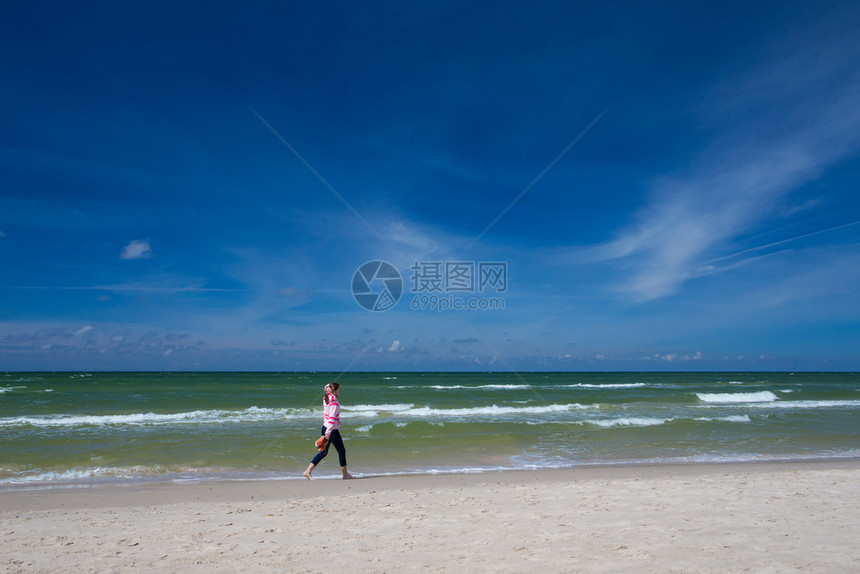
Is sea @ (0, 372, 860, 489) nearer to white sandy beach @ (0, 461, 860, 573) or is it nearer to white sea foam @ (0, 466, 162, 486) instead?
white sea foam @ (0, 466, 162, 486)

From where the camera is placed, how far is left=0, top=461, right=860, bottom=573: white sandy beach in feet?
15.3

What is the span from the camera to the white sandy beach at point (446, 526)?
468 cm

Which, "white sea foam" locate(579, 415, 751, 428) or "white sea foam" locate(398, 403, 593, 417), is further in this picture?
"white sea foam" locate(398, 403, 593, 417)

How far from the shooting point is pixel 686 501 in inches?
276

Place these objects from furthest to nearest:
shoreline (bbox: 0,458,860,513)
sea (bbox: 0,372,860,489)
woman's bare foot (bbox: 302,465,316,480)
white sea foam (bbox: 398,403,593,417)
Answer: white sea foam (bbox: 398,403,593,417), sea (bbox: 0,372,860,489), woman's bare foot (bbox: 302,465,316,480), shoreline (bbox: 0,458,860,513)

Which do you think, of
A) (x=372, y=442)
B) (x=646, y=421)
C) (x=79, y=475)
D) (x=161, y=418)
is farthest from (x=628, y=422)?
(x=161, y=418)

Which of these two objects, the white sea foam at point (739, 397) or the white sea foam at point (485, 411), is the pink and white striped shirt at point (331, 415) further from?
the white sea foam at point (739, 397)

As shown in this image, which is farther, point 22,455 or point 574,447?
point 574,447

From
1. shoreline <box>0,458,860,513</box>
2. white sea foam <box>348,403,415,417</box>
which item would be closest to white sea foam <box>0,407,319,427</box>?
white sea foam <box>348,403,415,417</box>

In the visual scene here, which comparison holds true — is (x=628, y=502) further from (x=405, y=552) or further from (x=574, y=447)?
(x=574, y=447)

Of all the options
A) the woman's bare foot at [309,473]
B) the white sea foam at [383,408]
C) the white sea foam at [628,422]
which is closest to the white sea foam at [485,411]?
the white sea foam at [383,408]

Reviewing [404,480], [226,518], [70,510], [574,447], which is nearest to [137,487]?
[70,510]

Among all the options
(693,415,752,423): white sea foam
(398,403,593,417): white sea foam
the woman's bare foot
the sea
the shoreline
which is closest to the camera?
the shoreline

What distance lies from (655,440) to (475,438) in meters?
5.12
